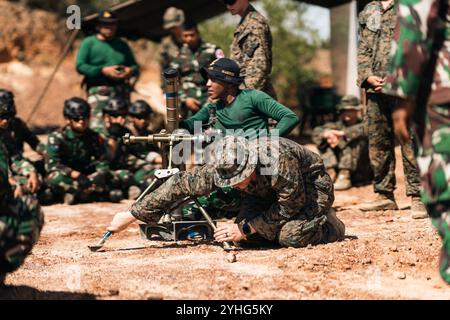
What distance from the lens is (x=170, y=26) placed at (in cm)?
1162

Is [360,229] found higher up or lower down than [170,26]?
lower down

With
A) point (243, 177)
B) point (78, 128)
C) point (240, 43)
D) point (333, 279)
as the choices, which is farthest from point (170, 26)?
point (333, 279)

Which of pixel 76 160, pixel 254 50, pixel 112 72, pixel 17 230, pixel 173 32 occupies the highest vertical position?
pixel 173 32

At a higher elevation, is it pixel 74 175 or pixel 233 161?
pixel 233 161

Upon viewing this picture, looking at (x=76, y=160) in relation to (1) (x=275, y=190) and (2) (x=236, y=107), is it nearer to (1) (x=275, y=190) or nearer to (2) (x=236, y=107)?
(2) (x=236, y=107)

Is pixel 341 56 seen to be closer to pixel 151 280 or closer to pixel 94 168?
pixel 94 168

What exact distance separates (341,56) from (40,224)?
10.4m

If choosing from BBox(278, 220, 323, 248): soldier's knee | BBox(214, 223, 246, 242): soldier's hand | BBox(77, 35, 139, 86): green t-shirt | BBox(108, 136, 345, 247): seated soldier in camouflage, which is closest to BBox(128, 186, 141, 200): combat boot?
BBox(77, 35, 139, 86): green t-shirt

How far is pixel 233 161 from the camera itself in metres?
6.05

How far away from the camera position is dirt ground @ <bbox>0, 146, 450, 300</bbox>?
5293 millimetres

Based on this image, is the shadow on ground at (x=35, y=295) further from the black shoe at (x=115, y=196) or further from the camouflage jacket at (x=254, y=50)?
the black shoe at (x=115, y=196)

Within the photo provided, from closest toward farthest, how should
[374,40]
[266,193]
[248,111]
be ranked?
[266,193]
[248,111]
[374,40]

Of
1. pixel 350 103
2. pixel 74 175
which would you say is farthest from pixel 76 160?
pixel 350 103

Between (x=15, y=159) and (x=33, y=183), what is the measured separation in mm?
382
